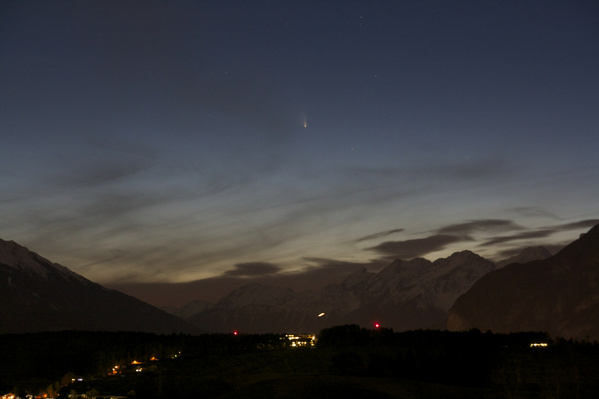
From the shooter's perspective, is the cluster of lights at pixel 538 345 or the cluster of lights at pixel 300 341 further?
the cluster of lights at pixel 300 341

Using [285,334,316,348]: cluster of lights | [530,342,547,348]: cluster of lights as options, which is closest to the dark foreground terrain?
[530,342,547,348]: cluster of lights

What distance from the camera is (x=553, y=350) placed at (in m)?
138

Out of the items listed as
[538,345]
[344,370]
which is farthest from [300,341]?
[344,370]

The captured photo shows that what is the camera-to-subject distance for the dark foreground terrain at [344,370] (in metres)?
78.6

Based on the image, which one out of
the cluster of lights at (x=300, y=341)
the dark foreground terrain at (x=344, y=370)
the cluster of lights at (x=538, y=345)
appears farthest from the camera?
the cluster of lights at (x=300, y=341)

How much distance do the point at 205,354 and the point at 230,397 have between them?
314 ft

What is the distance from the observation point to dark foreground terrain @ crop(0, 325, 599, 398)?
78.6 metres

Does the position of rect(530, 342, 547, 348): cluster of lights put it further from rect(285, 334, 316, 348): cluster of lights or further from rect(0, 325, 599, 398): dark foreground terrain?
rect(285, 334, 316, 348): cluster of lights

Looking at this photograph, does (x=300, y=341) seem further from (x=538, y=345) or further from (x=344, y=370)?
(x=344, y=370)

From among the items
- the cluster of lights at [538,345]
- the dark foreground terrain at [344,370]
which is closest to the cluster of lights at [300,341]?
the dark foreground terrain at [344,370]

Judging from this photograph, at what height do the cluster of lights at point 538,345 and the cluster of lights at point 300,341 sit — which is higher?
the cluster of lights at point 300,341

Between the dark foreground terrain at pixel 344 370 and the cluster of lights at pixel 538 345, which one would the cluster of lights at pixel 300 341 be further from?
the cluster of lights at pixel 538 345

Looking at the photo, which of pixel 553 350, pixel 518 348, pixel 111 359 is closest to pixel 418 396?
pixel 553 350

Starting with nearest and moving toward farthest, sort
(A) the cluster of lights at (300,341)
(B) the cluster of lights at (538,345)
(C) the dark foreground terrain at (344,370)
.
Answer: (C) the dark foreground terrain at (344,370) < (B) the cluster of lights at (538,345) < (A) the cluster of lights at (300,341)
